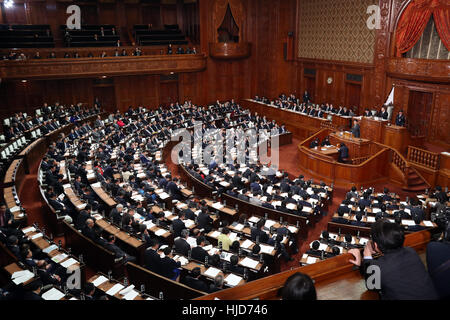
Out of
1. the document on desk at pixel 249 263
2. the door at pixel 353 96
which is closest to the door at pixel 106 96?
the door at pixel 353 96

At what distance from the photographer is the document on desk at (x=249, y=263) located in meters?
7.04

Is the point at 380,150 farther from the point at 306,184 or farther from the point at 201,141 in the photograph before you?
the point at 201,141

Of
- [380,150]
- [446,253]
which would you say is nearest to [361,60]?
[380,150]

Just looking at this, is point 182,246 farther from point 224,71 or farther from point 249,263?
point 224,71

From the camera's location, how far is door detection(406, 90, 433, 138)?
1570 cm

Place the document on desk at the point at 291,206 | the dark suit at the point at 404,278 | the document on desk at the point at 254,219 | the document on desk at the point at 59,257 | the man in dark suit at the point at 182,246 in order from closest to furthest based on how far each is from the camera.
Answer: the dark suit at the point at 404,278
the document on desk at the point at 59,257
the man in dark suit at the point at 182,246
the document on desk at the point at 254,219
the document on desk at the point at 291,206

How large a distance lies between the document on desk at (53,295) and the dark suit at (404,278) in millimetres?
5038

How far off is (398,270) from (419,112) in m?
15.9

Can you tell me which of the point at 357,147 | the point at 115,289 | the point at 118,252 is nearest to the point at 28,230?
the point at 118,252

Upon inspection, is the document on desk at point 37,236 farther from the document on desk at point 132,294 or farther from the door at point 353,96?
the door at point 353,96

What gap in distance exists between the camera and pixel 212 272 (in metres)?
6.76

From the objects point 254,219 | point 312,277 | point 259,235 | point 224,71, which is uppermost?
point 224,71
